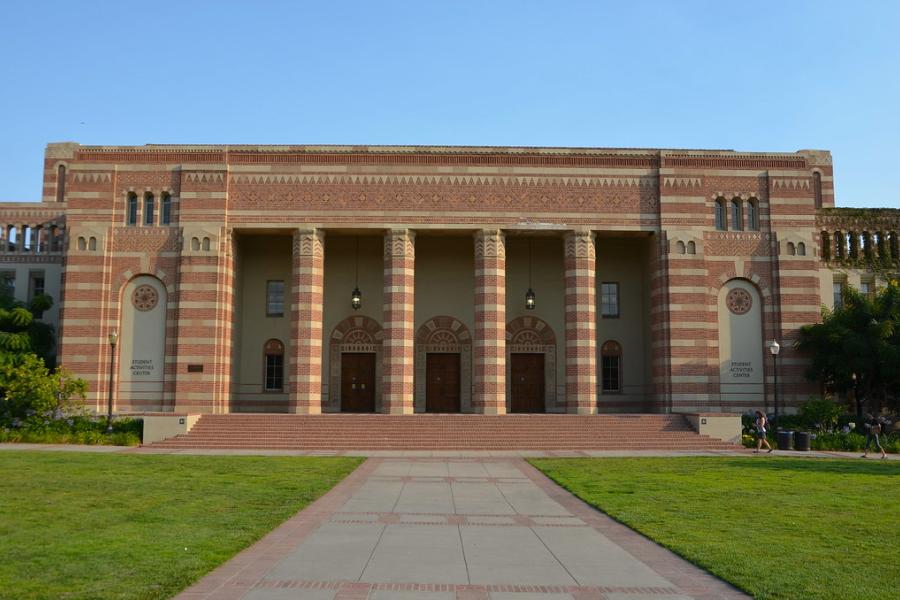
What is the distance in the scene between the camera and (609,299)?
126ft

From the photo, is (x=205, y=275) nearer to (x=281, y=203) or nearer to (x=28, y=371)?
(x=281, y=203)

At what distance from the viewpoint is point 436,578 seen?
9180mm

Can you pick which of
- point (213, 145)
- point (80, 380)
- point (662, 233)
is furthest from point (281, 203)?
point (662, 233)

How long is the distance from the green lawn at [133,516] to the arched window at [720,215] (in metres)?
21.4

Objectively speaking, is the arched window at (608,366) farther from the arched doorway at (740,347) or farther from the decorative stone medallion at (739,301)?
the decorative stone medallion at (739,301)

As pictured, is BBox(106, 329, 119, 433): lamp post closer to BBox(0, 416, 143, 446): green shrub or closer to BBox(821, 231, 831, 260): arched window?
BBox(0, 416, 143, 446): green shrub

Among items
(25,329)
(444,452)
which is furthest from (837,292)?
(25,329)

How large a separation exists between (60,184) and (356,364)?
69.8 feet

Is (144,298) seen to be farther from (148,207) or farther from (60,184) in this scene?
(60,184)

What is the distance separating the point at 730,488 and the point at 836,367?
58.5 feet

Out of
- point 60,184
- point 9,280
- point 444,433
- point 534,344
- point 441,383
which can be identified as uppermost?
point 60,184

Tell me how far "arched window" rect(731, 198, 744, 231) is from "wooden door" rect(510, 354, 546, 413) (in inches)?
414

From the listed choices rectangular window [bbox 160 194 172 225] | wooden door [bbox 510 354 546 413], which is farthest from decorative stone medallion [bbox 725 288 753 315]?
rectangular window [bbox 160 194 172 225]

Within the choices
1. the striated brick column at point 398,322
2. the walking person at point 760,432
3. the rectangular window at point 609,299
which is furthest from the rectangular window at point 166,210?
the walking person at point 760,432
